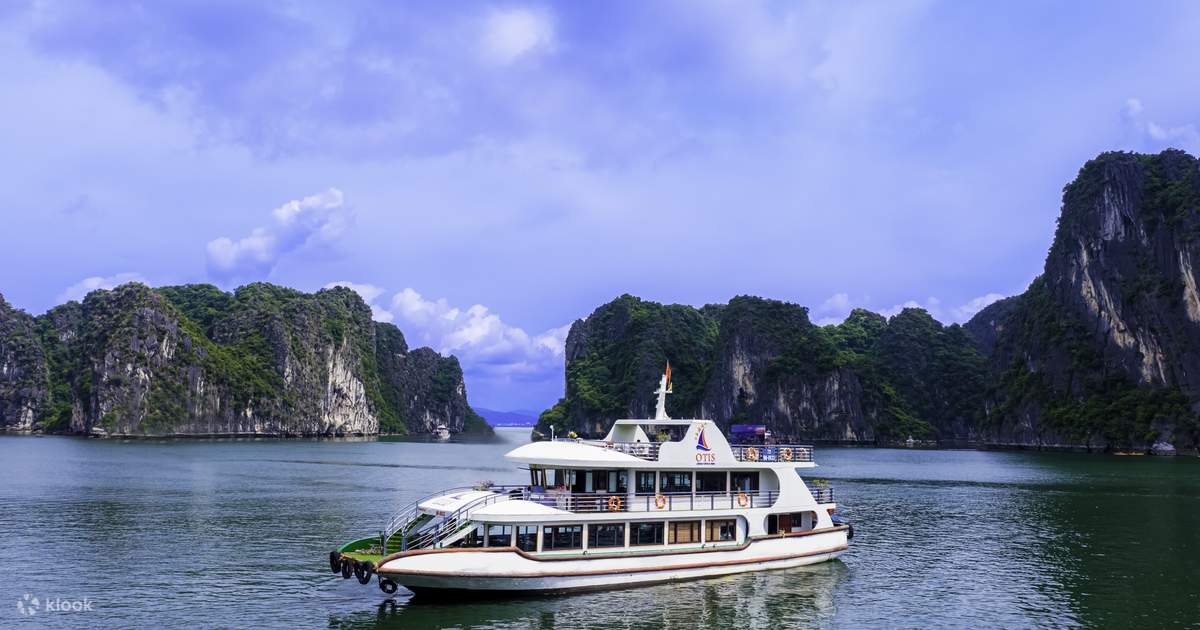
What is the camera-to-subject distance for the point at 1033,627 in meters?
25.3

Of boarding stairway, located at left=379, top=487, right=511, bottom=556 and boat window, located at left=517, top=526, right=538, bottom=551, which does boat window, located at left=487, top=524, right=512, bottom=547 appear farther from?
boarding stairway, located at left=379, top=487, right=511, bottom=556

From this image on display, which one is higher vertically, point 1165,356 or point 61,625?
point 1165,356

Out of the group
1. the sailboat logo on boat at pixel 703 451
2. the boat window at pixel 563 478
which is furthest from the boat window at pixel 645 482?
the boat window at pixel 563 478

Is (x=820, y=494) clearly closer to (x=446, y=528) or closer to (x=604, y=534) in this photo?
(x=604, y=534)

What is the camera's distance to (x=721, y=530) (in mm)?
30234

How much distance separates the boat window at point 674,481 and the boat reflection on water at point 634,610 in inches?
126

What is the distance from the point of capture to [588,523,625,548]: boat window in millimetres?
27250

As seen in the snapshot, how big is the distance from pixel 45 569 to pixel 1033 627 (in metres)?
34.2

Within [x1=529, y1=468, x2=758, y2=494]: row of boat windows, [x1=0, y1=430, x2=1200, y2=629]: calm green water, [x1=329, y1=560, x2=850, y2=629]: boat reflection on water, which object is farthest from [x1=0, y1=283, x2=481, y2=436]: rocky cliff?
[x1=329, y1=560, x2=850, y2=629]: boat reflection on water

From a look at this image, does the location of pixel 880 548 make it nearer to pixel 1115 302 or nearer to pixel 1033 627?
pixel 1033 627

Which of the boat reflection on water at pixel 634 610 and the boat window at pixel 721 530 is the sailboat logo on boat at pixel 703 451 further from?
the boat reflection on water at pixel 634 610

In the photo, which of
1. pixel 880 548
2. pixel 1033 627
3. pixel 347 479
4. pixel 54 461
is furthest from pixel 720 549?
pixel 54 461

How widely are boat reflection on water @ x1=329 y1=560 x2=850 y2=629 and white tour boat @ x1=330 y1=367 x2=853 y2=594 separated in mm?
510

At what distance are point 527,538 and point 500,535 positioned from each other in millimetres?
862
